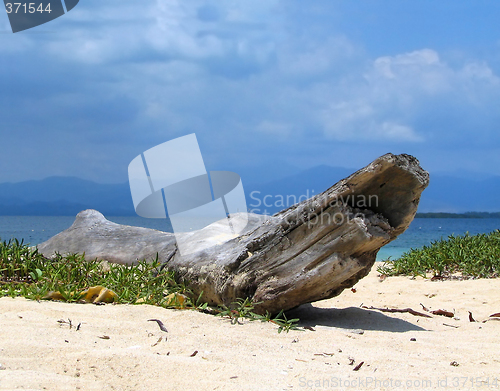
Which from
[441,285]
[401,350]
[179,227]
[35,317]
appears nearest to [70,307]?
[35,317]

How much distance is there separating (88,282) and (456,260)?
20.0 ft

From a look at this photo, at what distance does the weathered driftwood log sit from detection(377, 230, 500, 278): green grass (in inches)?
160

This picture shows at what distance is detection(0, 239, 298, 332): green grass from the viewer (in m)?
3.51

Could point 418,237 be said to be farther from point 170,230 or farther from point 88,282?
point 88,282

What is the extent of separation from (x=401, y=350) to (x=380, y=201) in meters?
1.22

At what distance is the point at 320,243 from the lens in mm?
3393

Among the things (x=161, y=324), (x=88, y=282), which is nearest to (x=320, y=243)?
(x=161, y=324)

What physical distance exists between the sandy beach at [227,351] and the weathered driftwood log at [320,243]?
14.9 inches

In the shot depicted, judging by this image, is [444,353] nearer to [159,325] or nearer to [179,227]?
[159,325]

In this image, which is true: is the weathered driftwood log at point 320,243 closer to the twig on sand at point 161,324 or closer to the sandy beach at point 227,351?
the sandy beach at point 227,351

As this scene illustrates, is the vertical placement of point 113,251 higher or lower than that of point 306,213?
lower

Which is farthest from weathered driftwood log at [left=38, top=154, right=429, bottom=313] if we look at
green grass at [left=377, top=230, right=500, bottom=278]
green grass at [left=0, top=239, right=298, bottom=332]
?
green grass at [left=377, top=230, right=500, bottom=278]

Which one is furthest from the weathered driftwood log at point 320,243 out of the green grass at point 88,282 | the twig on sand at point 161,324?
the twig on sand at point 161,324

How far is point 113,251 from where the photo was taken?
5094mm
